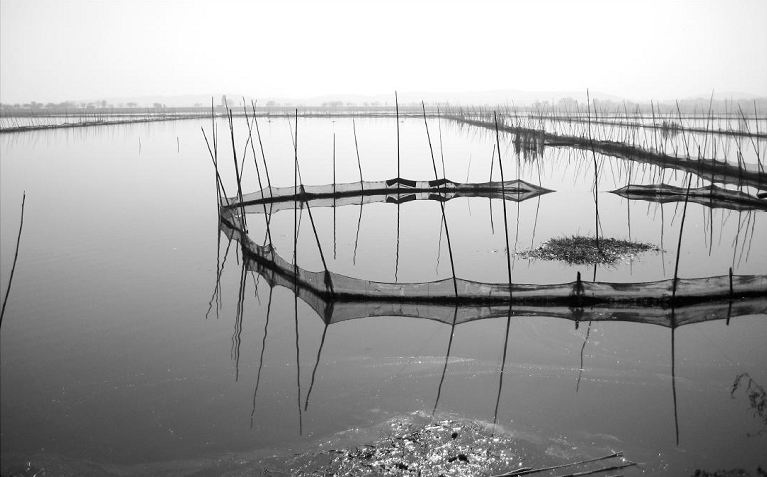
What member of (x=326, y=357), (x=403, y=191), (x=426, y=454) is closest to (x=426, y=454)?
(x=426, y=454)

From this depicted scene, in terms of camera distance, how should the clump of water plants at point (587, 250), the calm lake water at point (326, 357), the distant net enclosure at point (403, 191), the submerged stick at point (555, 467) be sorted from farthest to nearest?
1. the distant net enclosure at point (403, 191)
2. the clump of water plants at point (587, 250)
3. the calm lake water at point (326, 357)
4. the submerged stick at point (555, 467)

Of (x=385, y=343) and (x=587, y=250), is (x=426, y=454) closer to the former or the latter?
(x=385, y=343)

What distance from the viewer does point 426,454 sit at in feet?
9.09

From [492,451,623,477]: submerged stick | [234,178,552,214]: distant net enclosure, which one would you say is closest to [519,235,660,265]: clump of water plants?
[234,178,552,214]: distant net enclosure

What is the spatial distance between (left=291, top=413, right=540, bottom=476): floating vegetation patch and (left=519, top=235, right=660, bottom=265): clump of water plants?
338 cm

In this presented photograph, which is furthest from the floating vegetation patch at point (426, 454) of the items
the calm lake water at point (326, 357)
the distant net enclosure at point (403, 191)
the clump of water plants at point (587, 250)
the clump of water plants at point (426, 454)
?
the distant net enclosure at point (403, 191)

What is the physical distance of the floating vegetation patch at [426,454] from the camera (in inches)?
105

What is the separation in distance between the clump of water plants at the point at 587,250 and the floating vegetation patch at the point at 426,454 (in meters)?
3.38

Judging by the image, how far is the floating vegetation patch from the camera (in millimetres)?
2666

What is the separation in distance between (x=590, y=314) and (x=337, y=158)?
11.7m

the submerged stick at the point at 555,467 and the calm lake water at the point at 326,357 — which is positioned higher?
the calm lake water at the point at 326,357

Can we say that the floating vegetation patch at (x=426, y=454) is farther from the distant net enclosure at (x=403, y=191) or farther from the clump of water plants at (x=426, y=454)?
the distant net enclosure at (x=403, y=191)

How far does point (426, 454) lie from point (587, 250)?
13.3 ft

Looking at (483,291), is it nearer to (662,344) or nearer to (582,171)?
(662,344)
